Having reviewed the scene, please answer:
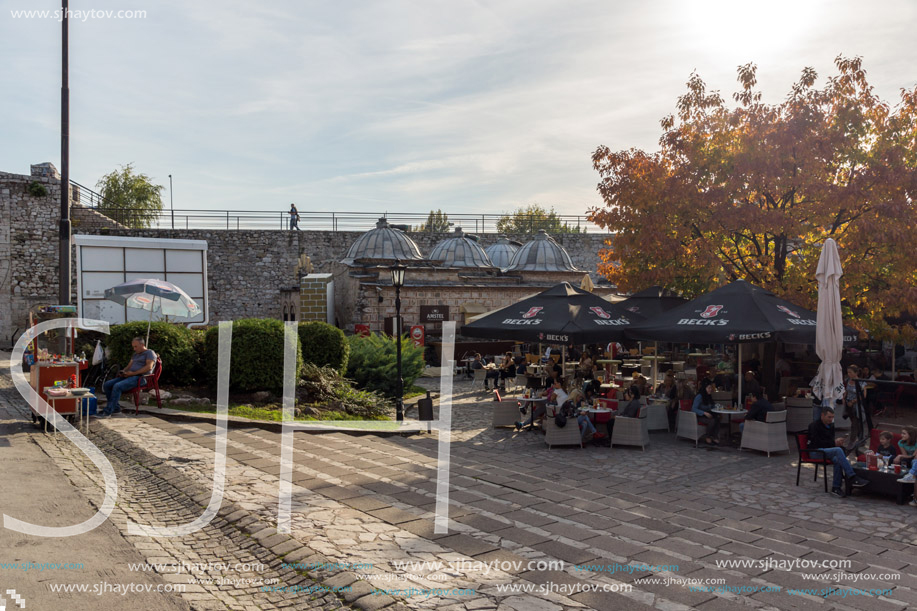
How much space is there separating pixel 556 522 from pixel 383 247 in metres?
28.1

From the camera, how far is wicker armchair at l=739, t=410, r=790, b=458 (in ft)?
34.4

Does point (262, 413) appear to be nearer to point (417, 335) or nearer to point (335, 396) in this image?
point (335, 396)

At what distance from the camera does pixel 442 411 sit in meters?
15.2

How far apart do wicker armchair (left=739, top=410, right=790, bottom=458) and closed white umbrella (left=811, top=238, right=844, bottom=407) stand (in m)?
0.73

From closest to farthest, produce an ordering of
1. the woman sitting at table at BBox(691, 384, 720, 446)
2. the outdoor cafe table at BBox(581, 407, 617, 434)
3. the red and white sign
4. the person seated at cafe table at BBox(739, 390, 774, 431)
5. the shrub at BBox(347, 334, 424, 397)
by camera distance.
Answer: the person seated at cafe table at BBox(739, 390, 774, 431)
the woman sitting at table at BBox(691, 384, 720, 446)
the outdoor cafe table at BBox(581, 407, 617, 434)
the shrub at BBox(347, 334, 424, 397)
the red and white sign

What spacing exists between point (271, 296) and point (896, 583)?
34969 millimetres

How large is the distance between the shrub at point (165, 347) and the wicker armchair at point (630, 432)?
8.18 metres

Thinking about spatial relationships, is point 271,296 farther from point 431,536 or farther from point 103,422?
point 431,536

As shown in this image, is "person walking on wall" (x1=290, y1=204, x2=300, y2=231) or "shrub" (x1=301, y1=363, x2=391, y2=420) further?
"person walking on wall" (x1=290, y1=204, x2=300, y2=231)

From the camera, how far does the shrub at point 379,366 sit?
55.8ft

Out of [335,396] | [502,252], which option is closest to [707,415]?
[335,396]

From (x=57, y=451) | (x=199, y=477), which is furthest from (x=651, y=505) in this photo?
(x=57, y=451)

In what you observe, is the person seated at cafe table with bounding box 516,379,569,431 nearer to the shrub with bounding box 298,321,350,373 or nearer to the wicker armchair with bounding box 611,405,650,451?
the wicker armchair with bounding box 611,405,650,451

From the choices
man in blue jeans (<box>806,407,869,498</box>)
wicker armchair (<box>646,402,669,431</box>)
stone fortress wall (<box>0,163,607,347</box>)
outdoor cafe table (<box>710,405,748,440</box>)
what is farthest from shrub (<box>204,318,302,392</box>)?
stone fortress wall (<box>0,163,607,347</box>)
